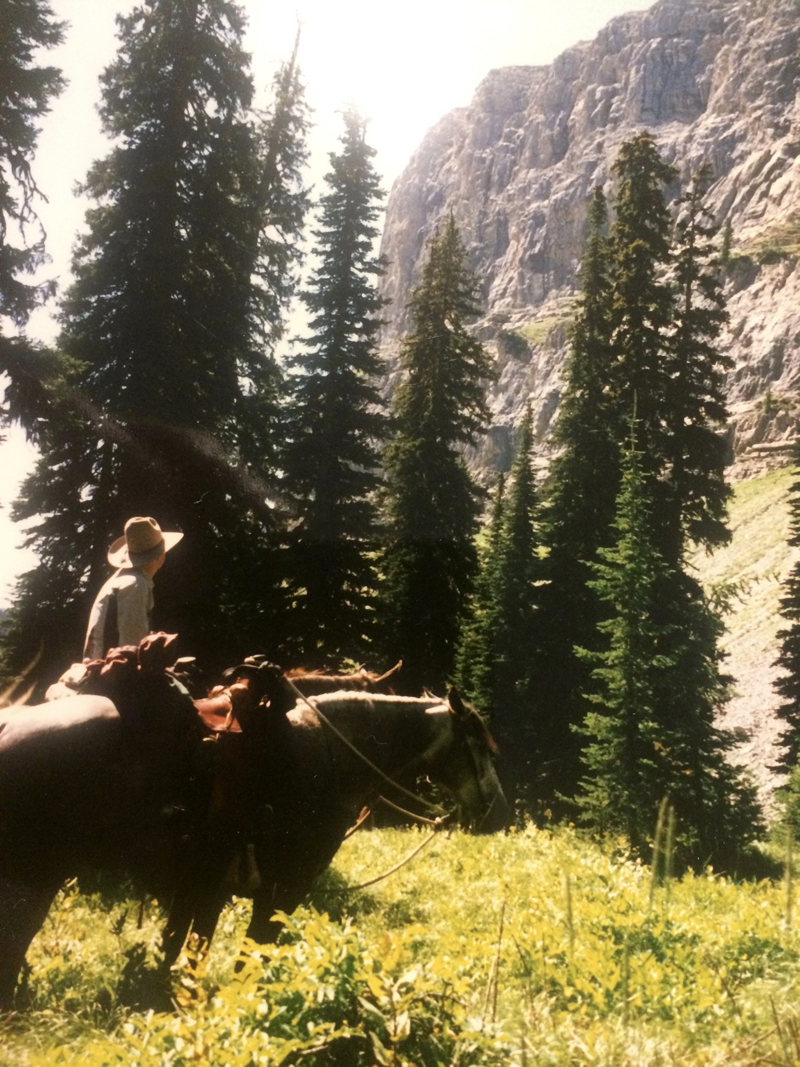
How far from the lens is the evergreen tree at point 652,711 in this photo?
664 inches

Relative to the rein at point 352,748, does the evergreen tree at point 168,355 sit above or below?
above

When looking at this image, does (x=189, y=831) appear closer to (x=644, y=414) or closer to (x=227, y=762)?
(x=227, y=762)

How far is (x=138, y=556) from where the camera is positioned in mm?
5594

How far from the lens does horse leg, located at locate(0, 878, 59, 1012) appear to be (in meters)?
4.20

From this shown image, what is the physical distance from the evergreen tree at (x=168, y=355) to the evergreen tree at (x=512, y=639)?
1055 centimetres

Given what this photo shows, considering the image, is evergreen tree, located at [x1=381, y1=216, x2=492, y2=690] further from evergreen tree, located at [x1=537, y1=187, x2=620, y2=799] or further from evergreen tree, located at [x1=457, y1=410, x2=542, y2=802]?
evergreen tree, located at [x1=537, y1=187, x2=620, y2=799]

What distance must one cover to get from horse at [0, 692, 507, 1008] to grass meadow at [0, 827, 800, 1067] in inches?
22.9

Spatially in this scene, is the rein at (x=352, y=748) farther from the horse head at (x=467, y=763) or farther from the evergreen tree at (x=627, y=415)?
the evergreen tree at (x=627, y=415)

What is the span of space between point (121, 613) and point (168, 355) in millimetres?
9270

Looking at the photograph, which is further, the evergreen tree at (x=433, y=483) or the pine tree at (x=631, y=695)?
the evergreen tree at (x=433, y=483)

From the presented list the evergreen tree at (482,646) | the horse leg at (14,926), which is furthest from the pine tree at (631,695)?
the horse leg at (14,926)

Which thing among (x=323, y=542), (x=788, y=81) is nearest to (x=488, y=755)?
(x=323, y=542)

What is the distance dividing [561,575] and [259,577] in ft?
38.8

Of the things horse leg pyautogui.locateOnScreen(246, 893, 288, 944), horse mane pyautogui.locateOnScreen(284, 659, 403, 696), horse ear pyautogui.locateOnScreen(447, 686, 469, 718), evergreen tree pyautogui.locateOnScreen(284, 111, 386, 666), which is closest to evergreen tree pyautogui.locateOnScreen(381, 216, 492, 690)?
evergreen tree pyautogui.locateOnScreen(284, 111, 386, 666)
